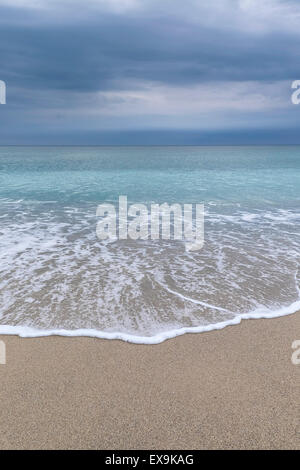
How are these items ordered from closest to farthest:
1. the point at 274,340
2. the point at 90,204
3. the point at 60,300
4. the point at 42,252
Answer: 1. the point at 274,340
2. the point at 60,300
3. the point at 42,252
4. the point at 90,204

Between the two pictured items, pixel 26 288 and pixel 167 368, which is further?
pixel 26 288

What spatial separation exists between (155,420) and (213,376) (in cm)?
90

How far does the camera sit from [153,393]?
10.7 feet

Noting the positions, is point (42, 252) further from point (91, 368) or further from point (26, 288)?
point (91, 368)

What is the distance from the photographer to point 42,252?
7.96 metres

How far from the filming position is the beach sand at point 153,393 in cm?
278

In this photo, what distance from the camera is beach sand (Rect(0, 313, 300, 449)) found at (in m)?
2.78

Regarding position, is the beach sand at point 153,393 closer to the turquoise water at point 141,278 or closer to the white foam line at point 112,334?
the white foam line at point 112,334

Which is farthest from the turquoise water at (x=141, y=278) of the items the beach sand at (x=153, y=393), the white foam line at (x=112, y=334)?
the beach sand at (x=153, y=393)

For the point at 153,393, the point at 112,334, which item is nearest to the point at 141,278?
the point at 112,334

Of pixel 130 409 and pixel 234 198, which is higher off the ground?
pixel 234 198

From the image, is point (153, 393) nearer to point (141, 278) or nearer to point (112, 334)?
point (112, 334)

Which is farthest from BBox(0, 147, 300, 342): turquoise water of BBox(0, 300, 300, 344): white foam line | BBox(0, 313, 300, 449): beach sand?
BBox(0, 313, 300, 449): beach sand

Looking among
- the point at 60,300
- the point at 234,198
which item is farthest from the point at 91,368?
the point at 234,198
